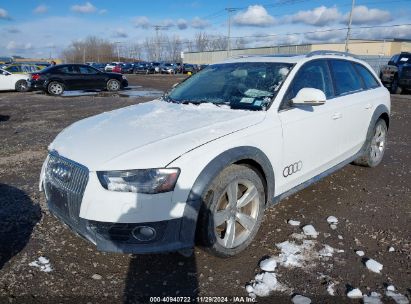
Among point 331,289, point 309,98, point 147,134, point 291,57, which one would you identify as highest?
point 291,57

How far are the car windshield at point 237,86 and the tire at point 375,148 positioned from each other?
7.10 ft

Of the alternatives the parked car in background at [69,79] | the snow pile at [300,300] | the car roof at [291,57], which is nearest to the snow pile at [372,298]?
the snow pile at [300,300]

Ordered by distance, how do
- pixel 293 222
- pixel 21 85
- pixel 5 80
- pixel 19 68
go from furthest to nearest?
1. pixel 19 68
2. pixel 21 85
3. pixel 5 80
4. pixel 293 222

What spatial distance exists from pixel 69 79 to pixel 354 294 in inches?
672

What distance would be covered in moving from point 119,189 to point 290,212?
2.19m

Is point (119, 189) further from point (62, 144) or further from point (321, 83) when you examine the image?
point (321, 83)

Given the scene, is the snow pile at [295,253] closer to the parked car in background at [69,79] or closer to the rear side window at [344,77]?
the rear side window at [344,77]

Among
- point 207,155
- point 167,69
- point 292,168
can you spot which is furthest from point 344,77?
point 167,69

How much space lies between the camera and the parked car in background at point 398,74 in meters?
16.9

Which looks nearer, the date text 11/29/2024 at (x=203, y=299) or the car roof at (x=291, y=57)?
the date text 11/29/2024 at (x=203, y=299)

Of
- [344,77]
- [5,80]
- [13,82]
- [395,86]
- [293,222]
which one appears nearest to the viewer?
[293,222]

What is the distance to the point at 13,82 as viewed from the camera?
18.8 meters

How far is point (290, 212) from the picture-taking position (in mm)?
4035

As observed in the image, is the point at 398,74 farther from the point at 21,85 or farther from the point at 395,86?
the point at 21,85
